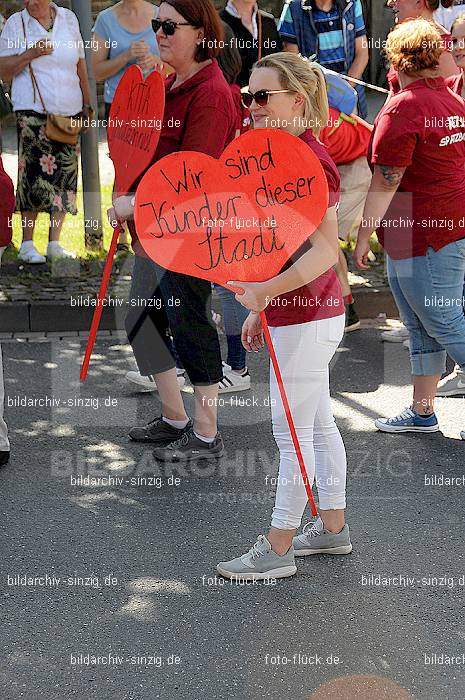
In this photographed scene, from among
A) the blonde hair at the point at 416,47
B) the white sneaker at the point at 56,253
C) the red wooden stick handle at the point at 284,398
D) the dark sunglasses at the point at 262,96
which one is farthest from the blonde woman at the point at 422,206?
the white sneaker at the point at 56,253

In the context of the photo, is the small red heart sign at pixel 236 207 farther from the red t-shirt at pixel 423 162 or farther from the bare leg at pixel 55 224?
the bare leg at pixel 55 224

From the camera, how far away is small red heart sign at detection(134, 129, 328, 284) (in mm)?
3820

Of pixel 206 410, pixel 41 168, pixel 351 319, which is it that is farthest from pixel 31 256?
pixel 206 410

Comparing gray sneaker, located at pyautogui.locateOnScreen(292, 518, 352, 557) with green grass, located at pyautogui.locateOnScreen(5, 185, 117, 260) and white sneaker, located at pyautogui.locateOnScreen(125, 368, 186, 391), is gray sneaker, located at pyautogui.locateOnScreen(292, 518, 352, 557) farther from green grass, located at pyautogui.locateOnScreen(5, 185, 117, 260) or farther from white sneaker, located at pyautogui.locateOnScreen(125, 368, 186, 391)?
green grass, located at pyautogui.locateOnScreen(5, 185, 117, 260)

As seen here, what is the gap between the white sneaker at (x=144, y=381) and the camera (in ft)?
20.7

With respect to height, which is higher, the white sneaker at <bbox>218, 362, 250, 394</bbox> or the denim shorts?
the denim shorts

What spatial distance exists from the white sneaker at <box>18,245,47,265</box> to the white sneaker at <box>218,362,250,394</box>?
2686 mm

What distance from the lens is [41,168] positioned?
849 cm

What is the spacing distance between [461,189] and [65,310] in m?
3.24

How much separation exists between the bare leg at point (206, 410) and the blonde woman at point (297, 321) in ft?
3.75

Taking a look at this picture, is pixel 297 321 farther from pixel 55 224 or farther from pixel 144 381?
pixel 55 224

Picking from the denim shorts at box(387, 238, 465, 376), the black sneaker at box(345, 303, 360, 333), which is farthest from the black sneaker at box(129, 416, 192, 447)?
the black sneaker at box(345, 303, 360, 333)

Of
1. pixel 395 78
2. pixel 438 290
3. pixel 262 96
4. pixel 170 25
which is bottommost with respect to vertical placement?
pixel 438 290

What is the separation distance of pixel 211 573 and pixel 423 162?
2.20 metres
